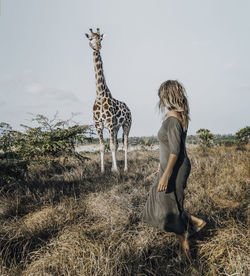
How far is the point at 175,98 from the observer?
2.81 m

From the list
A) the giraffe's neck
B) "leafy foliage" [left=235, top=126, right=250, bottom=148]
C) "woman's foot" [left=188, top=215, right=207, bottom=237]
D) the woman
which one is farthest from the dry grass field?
"leafy foliage" [left=235, top=126, right=250, bottom=148]

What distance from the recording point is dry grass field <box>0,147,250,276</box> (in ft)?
8.59

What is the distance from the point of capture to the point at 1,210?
A: 433cm

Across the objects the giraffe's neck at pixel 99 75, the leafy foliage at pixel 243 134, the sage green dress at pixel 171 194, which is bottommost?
the sage green dress at pixel 171 194

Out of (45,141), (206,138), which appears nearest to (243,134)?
(206,138)

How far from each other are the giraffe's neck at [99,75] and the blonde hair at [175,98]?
685 centimetres

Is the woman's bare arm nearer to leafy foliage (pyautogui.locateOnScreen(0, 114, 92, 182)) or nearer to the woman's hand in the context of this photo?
the woman's hand

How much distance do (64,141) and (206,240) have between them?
448cm

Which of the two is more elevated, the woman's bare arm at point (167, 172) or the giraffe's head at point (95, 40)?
the giraffe's head at point (95, 40)

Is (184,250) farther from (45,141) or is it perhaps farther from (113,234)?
(45,141)

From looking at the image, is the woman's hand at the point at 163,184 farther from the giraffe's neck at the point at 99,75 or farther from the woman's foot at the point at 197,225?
the giraffe's neck at the point at 99,75

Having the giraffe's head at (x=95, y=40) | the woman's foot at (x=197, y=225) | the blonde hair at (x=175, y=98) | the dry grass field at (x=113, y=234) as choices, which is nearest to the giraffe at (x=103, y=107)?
the giraffe's head at (x=95, y=40)

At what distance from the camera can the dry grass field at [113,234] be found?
2617 millimetres

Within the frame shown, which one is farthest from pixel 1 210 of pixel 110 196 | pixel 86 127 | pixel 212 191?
pixel 212 191
